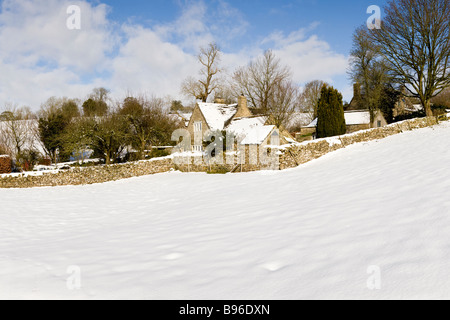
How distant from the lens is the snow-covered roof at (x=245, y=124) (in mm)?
29172

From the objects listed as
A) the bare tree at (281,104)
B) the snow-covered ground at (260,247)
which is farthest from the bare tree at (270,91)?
the snow-covered ground at (260,247)

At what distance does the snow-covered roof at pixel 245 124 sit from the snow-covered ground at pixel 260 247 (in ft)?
69.6

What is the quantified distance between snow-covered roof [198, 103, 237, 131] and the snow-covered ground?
84.4 ft

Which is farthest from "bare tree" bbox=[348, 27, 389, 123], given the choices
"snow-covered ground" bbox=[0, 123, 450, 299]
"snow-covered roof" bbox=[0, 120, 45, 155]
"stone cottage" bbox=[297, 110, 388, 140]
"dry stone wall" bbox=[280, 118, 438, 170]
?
"snow-covered roof" bbox=[0, 120, 45, 155]

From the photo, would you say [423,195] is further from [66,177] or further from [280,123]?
[280,123]

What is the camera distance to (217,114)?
115 ft

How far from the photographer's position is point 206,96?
148 ft

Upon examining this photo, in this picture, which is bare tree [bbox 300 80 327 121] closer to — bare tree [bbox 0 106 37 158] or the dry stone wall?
the dry stone wall

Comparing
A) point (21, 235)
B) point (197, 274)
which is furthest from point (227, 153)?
point (197, 274)

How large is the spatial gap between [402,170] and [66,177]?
18.9 m

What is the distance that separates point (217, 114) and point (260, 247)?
31.5 metres


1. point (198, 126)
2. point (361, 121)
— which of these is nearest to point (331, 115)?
point (198, 126)

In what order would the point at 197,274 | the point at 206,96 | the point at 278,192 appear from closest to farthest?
1. the point at 197,274
2. the point at 278,192
3. the point at 206,96
